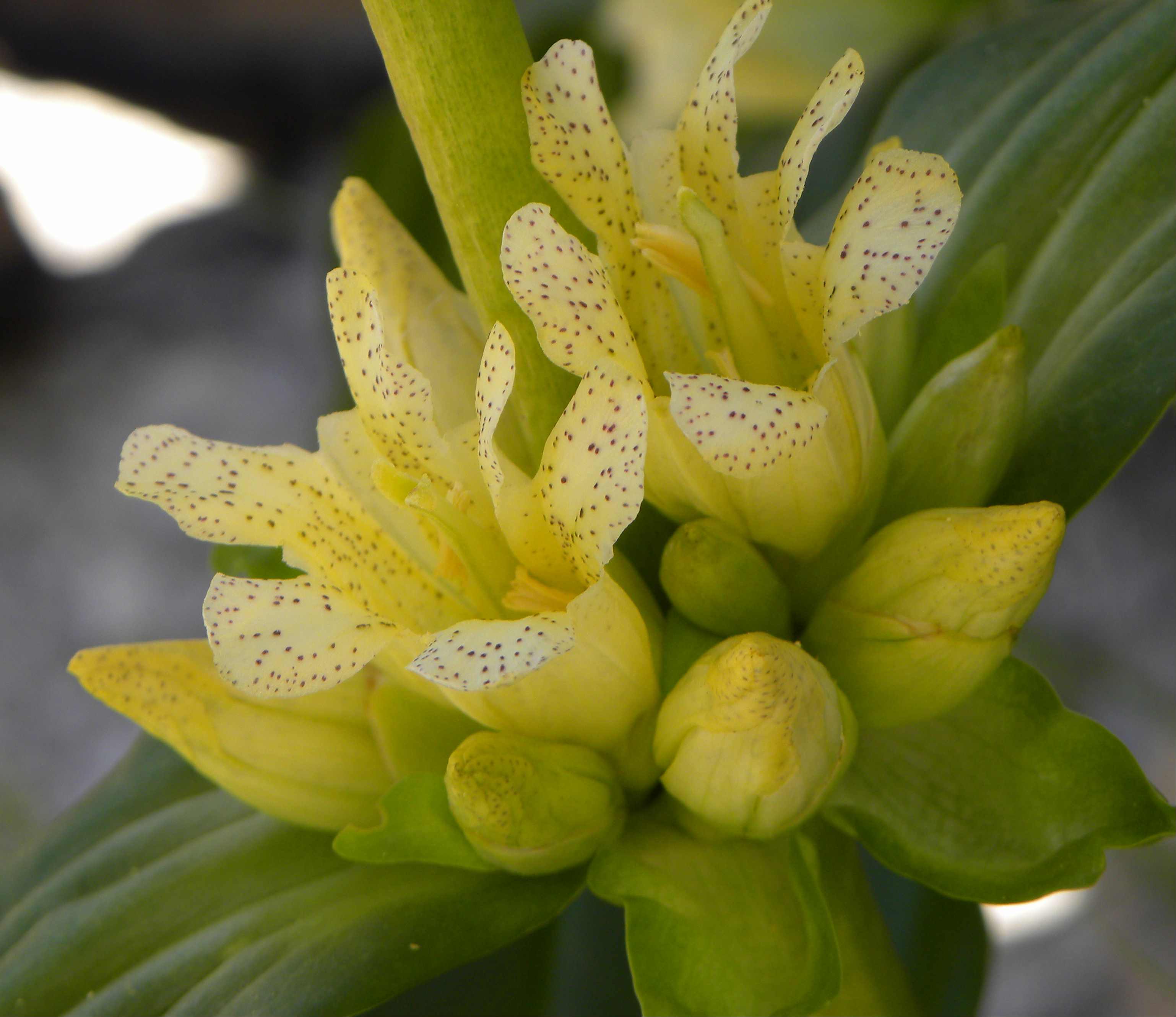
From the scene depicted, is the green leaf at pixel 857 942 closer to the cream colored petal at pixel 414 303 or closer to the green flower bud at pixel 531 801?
the green flower bud at pixel 531 801

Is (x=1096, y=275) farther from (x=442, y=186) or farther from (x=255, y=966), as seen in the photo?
(x=255, y=966)

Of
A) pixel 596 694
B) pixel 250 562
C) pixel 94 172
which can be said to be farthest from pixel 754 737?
pixel 94 172

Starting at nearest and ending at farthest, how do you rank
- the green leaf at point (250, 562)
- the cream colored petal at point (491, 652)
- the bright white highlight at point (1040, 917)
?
the cream colored petal at point (491, 652)
the green leaf at point (250, 562)
the bright white highlight at point (1040, 917)

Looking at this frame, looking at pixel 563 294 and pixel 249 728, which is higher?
pixel 563 294

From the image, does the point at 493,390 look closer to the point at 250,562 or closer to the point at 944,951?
the point at 250,562

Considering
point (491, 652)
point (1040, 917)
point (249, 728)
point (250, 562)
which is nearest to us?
point (491, 652)

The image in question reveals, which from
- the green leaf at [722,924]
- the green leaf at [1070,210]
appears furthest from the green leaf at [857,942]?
the green leaf at [1070,210]
